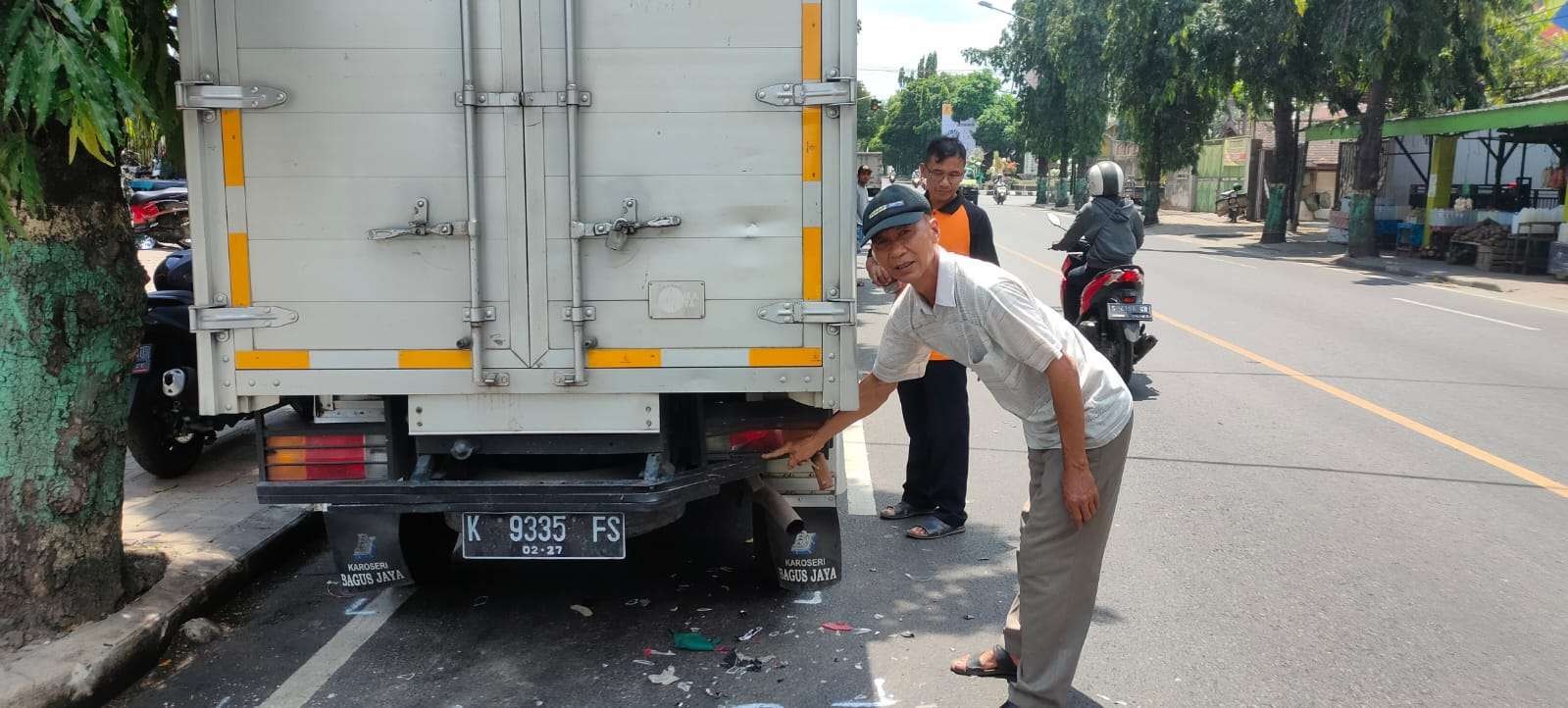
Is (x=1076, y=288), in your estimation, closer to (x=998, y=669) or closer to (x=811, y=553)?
(x=811, y=553)

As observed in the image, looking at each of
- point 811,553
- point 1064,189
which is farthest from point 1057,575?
point 1064,189

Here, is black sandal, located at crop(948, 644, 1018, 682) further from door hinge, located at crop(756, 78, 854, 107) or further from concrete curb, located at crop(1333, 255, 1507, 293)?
concrete curb, located at crop(1333, 255, 1507, 293)

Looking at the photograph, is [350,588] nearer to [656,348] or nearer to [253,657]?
[253,657]

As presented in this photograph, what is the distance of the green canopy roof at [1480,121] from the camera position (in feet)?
60.2

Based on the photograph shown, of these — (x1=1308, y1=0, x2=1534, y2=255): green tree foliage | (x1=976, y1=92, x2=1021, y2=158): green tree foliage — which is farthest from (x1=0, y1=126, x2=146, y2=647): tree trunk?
(x1=976, y1=92, x2=1021, y2=158): green tree foliage

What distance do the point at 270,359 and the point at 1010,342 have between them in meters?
2.37

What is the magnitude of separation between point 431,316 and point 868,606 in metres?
2.02

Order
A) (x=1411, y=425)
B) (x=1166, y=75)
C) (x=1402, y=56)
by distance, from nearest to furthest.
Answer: (x=1411, y=425)
(x=1402, y=56)
(x=1166, y=75)

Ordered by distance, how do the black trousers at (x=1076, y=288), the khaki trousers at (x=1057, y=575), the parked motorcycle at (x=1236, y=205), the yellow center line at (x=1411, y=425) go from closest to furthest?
the khaki trousers at (x=1057, y=575)
the yellow center line at (x=1411, y=425)
the black trousers at (x=1076, y=288)
the parked motorcycle at (x=1236, y=205)

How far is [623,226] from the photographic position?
12.4ft

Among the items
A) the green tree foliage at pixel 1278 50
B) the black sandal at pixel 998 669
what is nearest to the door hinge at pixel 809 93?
the black sandal at pixel 998 669

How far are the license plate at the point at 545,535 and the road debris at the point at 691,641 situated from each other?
0.47 metres

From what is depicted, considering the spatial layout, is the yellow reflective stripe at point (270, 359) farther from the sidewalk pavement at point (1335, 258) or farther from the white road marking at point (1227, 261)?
the white road marking at point (1227, 261)

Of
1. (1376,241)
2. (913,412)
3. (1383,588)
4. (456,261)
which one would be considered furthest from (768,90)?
(1376,241)
